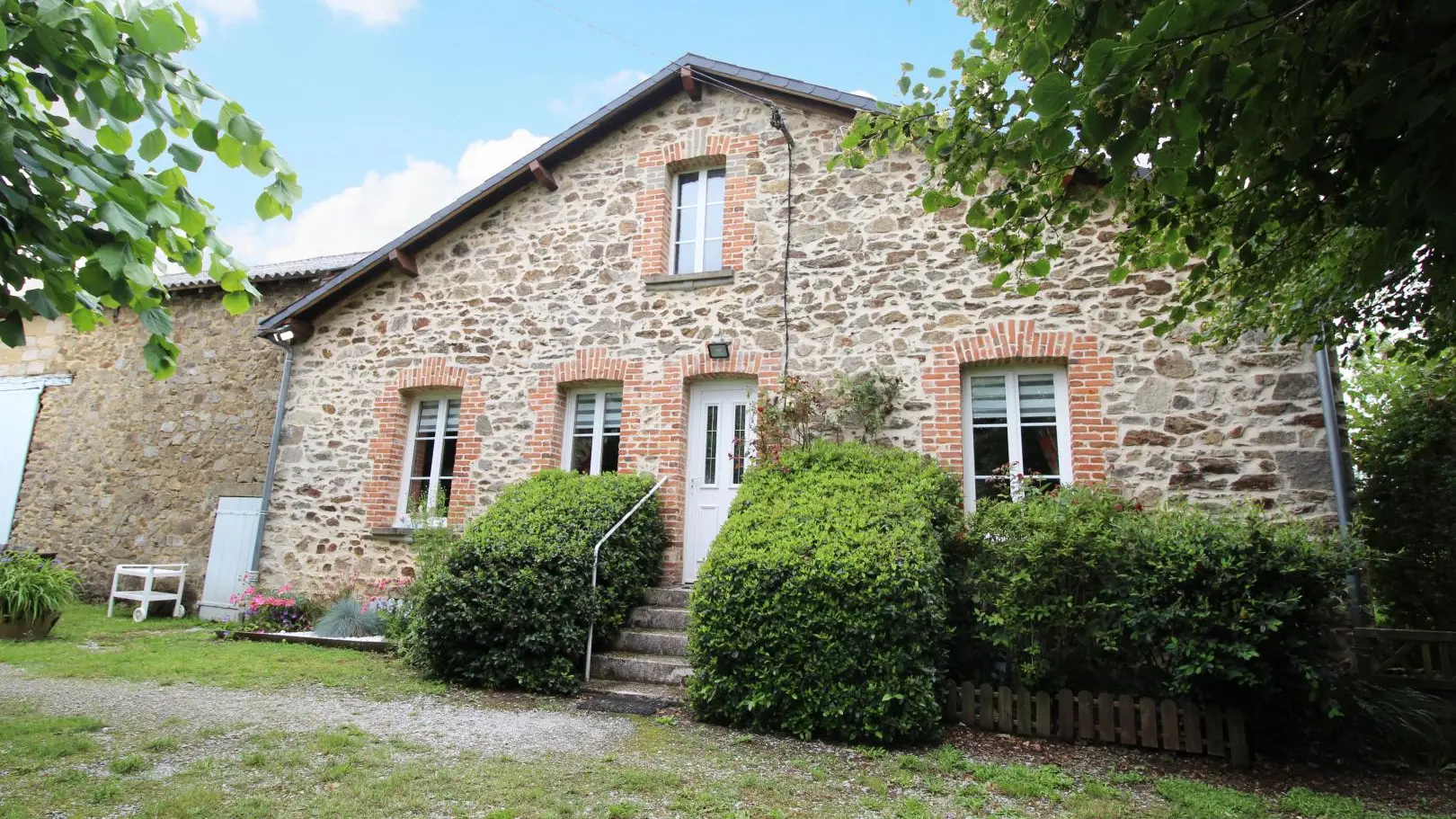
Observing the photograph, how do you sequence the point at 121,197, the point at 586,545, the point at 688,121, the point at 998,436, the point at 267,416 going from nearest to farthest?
the point at 121,197
the point at 586,545
the point at 998,436
the point at 688,121
the point at 267,416

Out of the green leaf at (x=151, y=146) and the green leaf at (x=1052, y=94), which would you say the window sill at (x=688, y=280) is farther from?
the green leaf at (x=1052, y=94)

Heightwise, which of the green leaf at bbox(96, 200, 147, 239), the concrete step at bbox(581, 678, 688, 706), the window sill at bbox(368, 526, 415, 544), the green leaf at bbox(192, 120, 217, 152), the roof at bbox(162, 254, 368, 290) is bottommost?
the concrete step at bbox(581, 678, 688, 706)

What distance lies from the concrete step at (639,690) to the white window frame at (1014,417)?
305 cm

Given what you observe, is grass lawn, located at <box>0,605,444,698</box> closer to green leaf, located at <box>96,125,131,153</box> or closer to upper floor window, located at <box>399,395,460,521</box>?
upper floor window, located at <box>399,395,460,521</box>

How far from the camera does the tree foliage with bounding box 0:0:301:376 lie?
2.43m

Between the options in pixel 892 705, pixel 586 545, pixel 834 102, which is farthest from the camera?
pixel 834 102

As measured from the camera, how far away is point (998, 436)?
7008 millimetres

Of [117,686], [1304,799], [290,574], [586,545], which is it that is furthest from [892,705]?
[290,574]

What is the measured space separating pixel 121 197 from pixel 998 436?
638cm

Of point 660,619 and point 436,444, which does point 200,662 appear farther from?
point 660,619

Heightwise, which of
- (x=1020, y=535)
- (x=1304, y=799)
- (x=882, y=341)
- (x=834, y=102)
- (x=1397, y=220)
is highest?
(x=834, y=102)

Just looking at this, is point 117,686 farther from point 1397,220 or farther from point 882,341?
point 1397,220

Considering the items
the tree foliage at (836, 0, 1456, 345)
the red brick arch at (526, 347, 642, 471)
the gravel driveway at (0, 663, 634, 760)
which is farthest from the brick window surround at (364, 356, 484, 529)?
the tree foliage at (836, 0, 1456, 345)

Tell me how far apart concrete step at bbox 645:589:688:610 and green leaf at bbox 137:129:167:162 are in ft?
17.3
